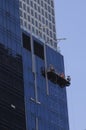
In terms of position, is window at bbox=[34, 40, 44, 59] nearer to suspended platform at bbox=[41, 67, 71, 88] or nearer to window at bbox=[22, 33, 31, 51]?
window at bbox=[22, 33, 31, 51]

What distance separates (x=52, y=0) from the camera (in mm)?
184125

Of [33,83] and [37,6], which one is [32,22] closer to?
[37,6]

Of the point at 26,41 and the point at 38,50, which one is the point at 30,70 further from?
the point at 38,50

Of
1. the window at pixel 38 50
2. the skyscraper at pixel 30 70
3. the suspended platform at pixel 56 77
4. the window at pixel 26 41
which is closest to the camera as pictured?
the skyscraper at pixel 30 70

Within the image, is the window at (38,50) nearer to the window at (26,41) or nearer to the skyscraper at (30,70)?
the skyscraper at (30,70)

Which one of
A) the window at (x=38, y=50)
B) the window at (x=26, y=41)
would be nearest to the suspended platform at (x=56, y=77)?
the window at (x=38, y=50)

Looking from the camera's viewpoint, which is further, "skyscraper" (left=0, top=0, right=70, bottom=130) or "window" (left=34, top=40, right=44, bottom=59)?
"window" (left=34, top=40, right=44, bottom=59)

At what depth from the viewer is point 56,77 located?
16938 cm

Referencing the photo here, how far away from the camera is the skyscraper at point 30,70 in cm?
14662

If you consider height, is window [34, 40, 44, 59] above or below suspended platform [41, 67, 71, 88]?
above

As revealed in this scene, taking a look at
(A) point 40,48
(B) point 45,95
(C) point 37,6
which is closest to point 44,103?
(B) point 45,95

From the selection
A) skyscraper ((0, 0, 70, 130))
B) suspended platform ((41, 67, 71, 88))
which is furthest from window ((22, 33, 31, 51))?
suspended platform ((41, 67, 71, 88))

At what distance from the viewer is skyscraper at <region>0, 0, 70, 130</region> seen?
14662cm

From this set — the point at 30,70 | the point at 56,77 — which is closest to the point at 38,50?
the point at 30,70
